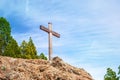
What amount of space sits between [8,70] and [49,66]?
2305 millimetres

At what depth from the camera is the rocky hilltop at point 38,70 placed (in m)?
18.4

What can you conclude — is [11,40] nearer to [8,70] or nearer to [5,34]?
[5,34]

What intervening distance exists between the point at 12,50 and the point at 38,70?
16.4 metres

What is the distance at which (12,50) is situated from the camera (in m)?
35.2

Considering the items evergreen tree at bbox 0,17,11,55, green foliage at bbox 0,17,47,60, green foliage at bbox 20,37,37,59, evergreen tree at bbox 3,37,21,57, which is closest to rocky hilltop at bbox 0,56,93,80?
evergreen tree at bbox 3,37,21,57

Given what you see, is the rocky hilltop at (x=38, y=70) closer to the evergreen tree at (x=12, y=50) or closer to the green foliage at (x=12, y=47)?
the evergreen tree at (x=12, y=50)

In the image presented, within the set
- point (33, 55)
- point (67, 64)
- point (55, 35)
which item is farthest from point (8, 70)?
point (33, 55)

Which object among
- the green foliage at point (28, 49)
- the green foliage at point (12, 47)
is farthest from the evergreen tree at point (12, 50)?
the green foliage at point (28, 49)

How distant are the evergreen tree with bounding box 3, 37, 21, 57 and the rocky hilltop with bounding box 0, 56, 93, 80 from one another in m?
15.1

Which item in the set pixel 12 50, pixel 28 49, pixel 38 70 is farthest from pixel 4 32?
pixel 38 70

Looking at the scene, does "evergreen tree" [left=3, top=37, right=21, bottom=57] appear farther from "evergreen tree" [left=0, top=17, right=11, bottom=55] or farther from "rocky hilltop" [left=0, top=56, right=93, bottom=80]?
"rocky hilltop" [left=0, top=56, right=93, bottom=80]

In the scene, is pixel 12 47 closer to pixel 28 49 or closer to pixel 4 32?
pixel 28 49

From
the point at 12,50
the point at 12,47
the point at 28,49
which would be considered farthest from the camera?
the point at 28,49

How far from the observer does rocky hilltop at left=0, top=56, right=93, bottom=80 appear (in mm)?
18391
